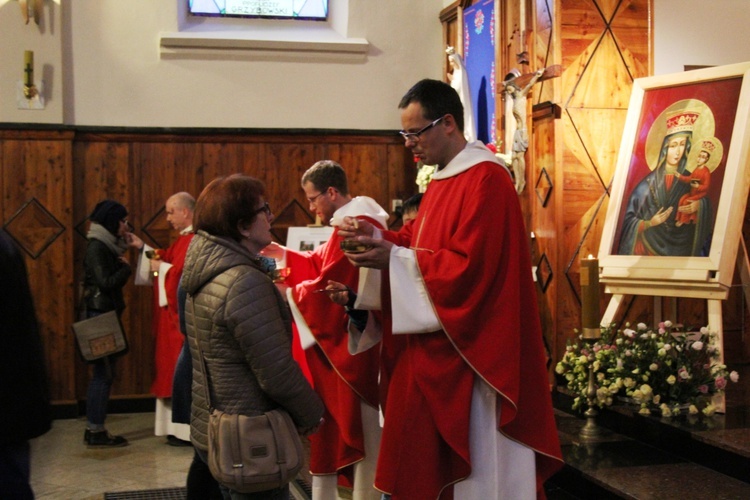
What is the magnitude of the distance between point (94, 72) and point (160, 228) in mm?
1449

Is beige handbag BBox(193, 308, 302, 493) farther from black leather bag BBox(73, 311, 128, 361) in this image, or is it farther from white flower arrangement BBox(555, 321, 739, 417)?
black leather bag BBox(73, 311, 128, 361)

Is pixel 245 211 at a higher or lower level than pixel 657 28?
lower

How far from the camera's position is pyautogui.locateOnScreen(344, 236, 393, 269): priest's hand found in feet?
8.96

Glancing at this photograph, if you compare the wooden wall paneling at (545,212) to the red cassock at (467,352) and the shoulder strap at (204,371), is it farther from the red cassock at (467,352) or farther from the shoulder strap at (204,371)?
the shoulder strap at (204,371)

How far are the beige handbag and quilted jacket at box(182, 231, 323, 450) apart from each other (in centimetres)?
4

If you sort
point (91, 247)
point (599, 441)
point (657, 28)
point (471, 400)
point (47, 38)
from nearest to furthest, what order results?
point (471, 400), point (599, 441), point (91, 247), point (657, 28), point (47, 38)

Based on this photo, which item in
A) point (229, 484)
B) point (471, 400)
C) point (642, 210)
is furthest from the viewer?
point (642, 210)

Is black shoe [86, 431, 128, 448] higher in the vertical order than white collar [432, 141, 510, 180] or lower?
lower

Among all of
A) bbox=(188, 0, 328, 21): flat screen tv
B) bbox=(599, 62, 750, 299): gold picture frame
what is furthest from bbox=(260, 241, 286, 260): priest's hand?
bbox=(188, 0, 328, 21): flat screen tv

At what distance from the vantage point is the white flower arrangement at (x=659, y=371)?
4590 mm

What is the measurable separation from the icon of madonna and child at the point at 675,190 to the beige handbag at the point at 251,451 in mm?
2978

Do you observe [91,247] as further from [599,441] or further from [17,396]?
[17,396]

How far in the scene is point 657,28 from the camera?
6.43m

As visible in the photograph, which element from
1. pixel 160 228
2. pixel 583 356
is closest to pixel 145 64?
pixel 160 228
